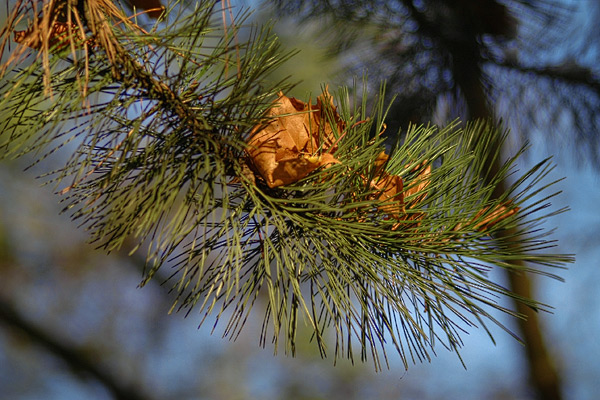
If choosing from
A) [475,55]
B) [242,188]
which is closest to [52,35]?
[242,188]

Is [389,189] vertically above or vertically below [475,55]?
below

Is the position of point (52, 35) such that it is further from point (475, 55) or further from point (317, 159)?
point (475, 55)

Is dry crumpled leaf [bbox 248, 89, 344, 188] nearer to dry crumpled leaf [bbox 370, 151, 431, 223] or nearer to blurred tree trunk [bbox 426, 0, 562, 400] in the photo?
dry crumpled leaf [bbox 370, 151, 431, 223]

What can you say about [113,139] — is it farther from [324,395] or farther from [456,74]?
[324,395]

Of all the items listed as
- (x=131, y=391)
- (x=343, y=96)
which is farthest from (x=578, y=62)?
(x=131, y=391)

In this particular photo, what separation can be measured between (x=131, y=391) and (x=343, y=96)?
2147mm

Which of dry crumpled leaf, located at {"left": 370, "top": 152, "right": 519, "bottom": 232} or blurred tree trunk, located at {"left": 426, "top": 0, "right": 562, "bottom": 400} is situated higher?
blurred tree trunk, located at {"left": 426, "top": 0, "right": 562, "bottom": 400}

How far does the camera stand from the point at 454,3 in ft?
3.07

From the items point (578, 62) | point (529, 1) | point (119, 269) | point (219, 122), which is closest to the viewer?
point (219, 122)

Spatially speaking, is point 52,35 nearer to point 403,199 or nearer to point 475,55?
point 403,199

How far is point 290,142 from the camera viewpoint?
301 millimetres

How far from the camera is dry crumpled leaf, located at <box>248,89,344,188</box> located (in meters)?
0.29

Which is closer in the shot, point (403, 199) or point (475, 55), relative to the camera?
point (403, 199)

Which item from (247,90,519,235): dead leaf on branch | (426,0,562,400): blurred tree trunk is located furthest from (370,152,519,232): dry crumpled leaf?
(426,0,562,400): blurred tree trunk
